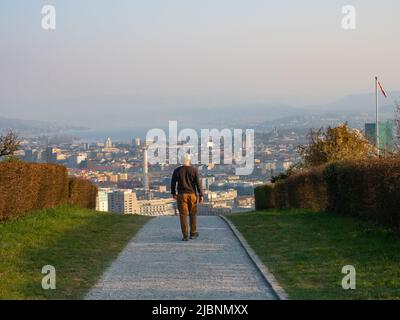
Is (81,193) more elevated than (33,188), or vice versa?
(33,188)

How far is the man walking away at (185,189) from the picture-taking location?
16.9 meters

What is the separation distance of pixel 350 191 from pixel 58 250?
9.10 meters

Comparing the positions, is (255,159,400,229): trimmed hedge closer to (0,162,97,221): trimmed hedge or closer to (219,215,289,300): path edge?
(219,215,289,300): path edge

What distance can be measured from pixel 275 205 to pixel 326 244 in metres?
18.1

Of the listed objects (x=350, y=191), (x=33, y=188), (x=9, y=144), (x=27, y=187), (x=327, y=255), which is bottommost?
(x=327, y=255)

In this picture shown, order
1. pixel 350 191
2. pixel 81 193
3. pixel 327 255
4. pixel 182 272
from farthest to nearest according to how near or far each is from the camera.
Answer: pixel 81 193, pixel 350 191, pixel 327 255, pixel 182 272

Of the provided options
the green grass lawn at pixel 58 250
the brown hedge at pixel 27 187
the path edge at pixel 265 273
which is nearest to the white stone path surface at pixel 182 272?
the path edge at pixel 265 273

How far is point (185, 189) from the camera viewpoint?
16.9 m

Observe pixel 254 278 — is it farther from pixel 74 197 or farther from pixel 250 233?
pixel 74 197

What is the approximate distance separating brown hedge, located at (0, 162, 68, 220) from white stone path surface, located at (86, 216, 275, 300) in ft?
10.9

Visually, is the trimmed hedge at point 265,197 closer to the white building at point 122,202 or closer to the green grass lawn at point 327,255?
the white building at point 122,202

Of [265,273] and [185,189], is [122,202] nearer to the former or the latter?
[185,189]

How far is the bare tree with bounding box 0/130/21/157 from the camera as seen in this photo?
27.3m

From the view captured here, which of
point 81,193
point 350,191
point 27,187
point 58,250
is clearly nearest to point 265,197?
point 81,193
